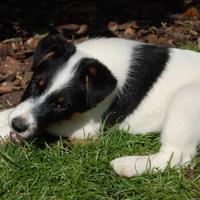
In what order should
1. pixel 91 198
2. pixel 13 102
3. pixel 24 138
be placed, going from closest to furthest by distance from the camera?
pixel 91 198, pixel 24 138, pixel 13 102

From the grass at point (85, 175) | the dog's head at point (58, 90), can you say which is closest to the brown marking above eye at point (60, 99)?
the dog's head at point (58, 90)

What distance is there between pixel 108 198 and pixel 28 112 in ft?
3.80

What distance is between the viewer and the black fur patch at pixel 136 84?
629cm

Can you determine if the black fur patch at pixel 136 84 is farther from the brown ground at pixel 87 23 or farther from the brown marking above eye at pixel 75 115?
the brown ground at pixel 87 23

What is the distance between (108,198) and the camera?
5.55 metres

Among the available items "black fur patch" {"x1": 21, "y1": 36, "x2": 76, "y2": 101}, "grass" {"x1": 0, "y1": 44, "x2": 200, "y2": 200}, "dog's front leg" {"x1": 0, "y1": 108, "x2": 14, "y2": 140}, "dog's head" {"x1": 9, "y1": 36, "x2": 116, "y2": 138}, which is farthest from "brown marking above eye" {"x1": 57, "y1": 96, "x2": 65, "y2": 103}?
"dog's front leg" {"x1": 0, "y1": 108, "x2": 14, "y2": 140}

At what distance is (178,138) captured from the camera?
595 centimetres

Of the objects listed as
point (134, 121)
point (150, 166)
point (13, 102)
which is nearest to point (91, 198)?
point (150, 166)

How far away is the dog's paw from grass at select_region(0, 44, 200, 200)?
6 cm

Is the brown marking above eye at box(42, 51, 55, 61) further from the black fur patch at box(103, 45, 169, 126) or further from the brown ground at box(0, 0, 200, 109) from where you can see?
the brown ground at box(0, 0, 200, 109)

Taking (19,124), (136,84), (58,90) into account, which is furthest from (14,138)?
(136,84)

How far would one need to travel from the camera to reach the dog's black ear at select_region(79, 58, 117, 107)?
18.9 ft

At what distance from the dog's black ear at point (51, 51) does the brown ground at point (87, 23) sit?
63.1 inches

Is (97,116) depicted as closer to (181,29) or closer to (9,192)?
(9,192)
